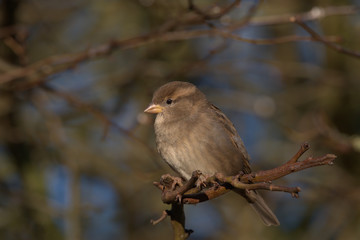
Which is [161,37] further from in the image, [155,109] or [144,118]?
[144,118]

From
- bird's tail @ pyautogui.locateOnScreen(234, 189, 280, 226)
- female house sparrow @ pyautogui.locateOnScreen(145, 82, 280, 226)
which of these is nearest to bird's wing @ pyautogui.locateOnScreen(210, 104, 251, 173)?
female house sparrow @ pyautogui.locateOnScreen(145, 82, 280, 226)

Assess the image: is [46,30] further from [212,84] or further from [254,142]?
[254,142]

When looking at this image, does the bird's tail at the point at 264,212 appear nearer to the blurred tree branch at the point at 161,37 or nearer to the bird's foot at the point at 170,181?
the blurred tree branch at the point at 161,37

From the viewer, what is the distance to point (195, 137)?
14.9ft

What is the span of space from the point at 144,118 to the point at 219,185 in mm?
2505

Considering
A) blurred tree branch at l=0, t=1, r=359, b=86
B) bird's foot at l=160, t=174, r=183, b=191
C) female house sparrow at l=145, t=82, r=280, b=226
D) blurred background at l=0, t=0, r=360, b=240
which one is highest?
blurred tree branch at l=0, t=1, r=359, b=86

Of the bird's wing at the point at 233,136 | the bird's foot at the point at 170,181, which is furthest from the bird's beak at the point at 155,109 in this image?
the bird's foot at the point at 170,181

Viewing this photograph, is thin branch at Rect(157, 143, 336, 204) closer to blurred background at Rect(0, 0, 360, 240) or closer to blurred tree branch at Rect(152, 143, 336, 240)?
blurred tree branch at Rect(152, 143, 336, 240)

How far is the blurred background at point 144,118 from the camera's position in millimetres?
5945

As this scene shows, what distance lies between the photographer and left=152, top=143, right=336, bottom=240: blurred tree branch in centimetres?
231

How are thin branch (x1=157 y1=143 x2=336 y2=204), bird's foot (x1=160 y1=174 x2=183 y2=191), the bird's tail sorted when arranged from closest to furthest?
A: thin branch (x1=157 y1=143 x2=336 y2=204) → bird's foot (x1=160 y1=174 x2=183 y2=191) → the bird's tail

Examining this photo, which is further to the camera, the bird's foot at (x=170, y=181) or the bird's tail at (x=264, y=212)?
the bird's tail at (x=264, y=212)

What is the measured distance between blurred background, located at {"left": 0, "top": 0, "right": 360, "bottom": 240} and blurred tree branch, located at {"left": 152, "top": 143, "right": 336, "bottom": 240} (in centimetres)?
237

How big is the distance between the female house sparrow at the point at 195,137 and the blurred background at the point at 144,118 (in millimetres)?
618
